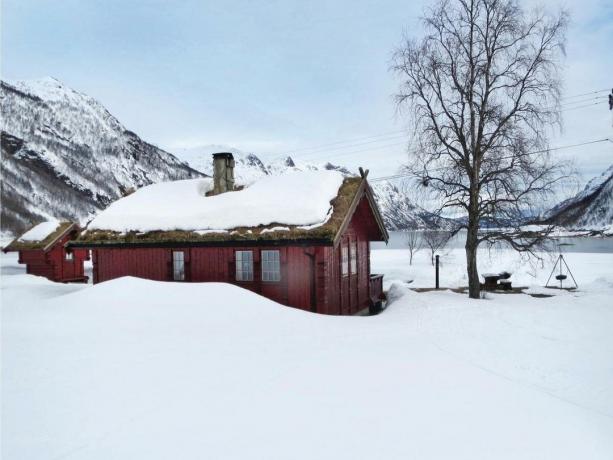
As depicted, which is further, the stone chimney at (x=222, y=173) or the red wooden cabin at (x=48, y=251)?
the red wooden cabin at (x=48, y=251)

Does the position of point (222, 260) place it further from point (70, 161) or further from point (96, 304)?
point (70, 161)

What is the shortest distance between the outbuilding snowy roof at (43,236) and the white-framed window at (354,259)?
64.1ft

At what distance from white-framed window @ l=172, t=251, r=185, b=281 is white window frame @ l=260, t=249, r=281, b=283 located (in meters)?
3.33

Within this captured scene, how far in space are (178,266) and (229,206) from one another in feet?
9.68

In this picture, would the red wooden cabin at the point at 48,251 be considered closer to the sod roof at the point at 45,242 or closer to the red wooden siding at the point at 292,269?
the sod roof at the point at 45,242

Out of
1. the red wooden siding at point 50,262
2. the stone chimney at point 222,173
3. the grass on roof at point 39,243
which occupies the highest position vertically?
the stone chimney at point 222,173

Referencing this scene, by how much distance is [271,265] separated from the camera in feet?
47.8

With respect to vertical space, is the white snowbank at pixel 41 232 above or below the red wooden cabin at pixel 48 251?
above

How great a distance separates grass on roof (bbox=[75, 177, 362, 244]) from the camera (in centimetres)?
1333

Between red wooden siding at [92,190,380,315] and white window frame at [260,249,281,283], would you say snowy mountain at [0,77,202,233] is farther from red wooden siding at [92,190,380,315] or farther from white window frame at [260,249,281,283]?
white window frame at [260,249,281,283]

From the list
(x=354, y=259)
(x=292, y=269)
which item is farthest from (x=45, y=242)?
(x=354, y=259)

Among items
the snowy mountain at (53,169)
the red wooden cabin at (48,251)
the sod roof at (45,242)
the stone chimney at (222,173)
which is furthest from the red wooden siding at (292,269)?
the snowy mountain at (53,169)

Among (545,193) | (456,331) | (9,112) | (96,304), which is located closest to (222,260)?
(96,304)

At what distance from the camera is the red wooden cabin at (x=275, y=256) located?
13797 millimetres
